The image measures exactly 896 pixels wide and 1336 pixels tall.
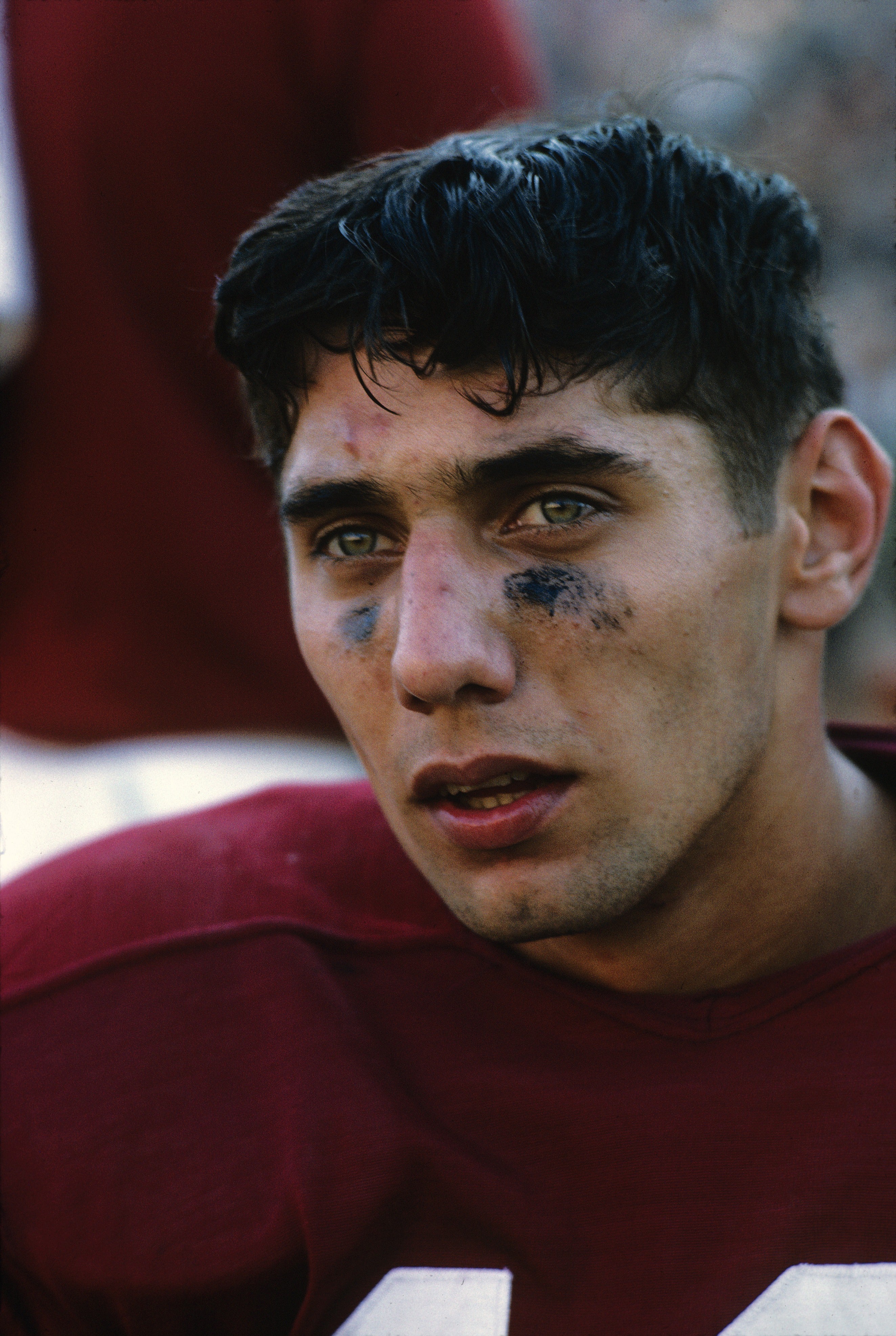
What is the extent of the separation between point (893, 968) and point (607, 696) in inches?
20.0

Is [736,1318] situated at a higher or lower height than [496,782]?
lower

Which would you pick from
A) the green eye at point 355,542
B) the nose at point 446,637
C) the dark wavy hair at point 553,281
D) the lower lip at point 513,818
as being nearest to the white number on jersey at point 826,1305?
the lower lip at point 513,818

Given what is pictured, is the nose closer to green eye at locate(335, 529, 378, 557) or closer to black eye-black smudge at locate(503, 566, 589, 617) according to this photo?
black eye-black smudge at locate(503, 566, 589, 617)

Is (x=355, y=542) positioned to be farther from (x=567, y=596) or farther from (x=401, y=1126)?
(x=401, y=1126)

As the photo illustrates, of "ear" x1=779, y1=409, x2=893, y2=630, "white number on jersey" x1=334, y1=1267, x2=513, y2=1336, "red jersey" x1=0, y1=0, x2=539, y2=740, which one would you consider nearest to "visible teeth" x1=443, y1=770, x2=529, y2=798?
"ear" x1=779, y1=409, x2=893, y2=630

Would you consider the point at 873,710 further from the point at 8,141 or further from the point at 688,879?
the point at 8,141

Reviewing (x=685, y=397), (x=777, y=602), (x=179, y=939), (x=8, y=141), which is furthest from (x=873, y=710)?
(x=8, y=141)

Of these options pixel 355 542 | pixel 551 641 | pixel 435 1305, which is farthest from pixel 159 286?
pixel 435 1305

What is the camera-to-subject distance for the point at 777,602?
1705 mm

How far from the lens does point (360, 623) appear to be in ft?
5.51

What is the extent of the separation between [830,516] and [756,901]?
554 mm

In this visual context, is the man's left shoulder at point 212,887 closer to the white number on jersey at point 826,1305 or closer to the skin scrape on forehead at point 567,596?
the skin scrape on forehead at point 567,596

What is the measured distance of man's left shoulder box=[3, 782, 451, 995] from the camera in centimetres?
187

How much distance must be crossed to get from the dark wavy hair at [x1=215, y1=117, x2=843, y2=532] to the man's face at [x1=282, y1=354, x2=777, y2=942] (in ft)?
0.19
